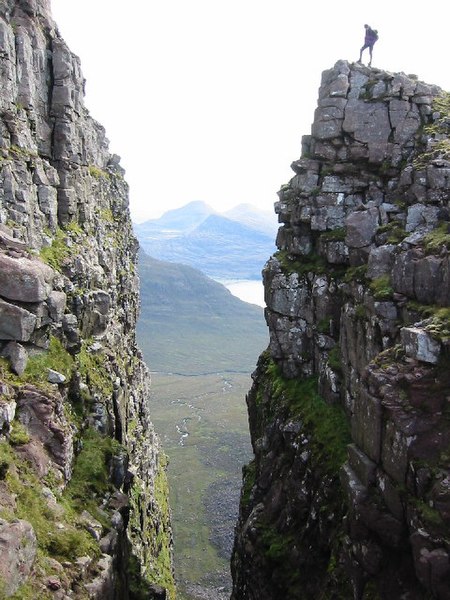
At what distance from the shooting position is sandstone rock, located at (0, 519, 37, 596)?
2241 centimetres

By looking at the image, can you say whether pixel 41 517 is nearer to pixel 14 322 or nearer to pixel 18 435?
pixel 18 435

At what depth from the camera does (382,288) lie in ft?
125

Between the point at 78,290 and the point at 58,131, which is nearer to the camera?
the point at 78,290

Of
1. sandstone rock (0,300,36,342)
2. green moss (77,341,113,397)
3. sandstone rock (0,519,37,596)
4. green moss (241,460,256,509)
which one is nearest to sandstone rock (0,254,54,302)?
sandstone rock (0,300,36,342)

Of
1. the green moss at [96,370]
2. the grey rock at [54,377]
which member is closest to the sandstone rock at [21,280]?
the grey rock at [54,377]

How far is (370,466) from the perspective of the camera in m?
32.6

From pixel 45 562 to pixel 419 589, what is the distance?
65.2 ft

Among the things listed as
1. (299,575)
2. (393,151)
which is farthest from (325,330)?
(299,575)

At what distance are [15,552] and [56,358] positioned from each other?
16475mm

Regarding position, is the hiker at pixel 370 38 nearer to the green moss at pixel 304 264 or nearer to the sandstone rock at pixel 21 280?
the green moss at pixel 304 264

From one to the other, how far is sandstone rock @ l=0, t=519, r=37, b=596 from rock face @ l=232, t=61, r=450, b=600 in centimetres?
1915

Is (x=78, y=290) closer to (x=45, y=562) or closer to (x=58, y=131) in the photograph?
(x=58, y=131)

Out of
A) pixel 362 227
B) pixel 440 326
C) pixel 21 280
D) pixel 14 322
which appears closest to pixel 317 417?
pixel 362 227

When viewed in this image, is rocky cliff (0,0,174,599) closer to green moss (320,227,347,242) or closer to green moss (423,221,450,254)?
green moss (320,227,347,242)
